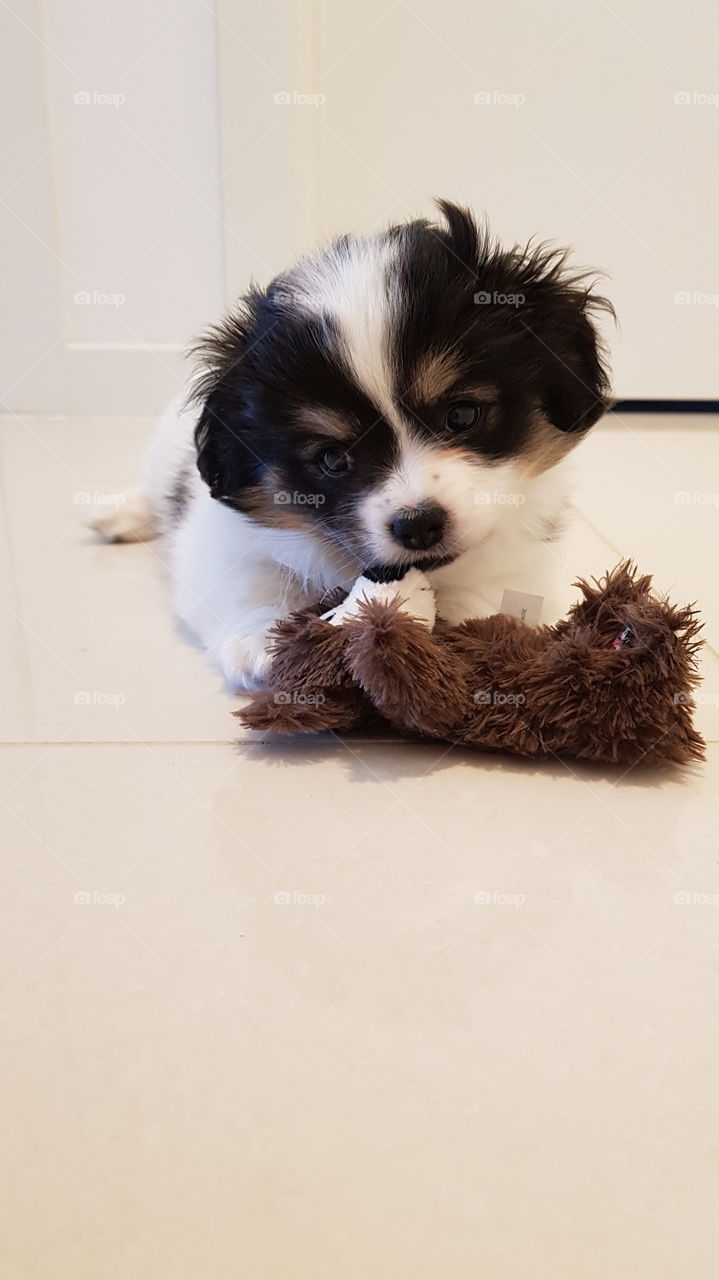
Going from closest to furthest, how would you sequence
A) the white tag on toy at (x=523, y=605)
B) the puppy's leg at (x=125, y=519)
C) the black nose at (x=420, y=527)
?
the black nose at (x=420, y=527), the white tag on toy at (x=523, y=605), the puppy's leg at (x=125, y=519)

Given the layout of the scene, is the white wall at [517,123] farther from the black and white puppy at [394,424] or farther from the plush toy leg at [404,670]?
the plush toy leg at [404,670]

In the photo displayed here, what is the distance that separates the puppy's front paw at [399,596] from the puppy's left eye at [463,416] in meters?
0.26

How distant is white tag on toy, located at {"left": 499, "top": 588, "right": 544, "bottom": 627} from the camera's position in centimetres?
209

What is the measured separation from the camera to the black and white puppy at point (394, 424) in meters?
1.83

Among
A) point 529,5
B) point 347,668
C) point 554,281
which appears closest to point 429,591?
point 347,668

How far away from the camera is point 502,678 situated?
72.1 inches

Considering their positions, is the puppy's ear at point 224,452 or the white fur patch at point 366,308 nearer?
the white fur patch at point 366,308

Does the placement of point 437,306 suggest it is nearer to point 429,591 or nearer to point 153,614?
Answer: point 429,591

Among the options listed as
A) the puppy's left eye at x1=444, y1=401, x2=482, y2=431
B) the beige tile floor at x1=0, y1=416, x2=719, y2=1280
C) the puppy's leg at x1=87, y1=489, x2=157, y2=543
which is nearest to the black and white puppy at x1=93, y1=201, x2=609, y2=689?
the puppy's left eye at x1=444, y1=401, x2=482, y2=431

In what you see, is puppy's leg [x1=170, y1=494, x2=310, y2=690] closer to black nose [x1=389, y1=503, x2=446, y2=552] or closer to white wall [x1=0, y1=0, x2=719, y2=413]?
black nose [x1=389, y1=503, x2=446, y2=552]

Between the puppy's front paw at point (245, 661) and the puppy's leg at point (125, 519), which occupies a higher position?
the puppy's front paw at point (245, 661)

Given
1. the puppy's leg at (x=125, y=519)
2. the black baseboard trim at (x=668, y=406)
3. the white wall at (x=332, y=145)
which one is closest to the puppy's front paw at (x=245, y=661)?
the puppy's leg at (x=125, y=519)

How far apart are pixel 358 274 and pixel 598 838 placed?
1.00m

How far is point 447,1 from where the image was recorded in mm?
4164
